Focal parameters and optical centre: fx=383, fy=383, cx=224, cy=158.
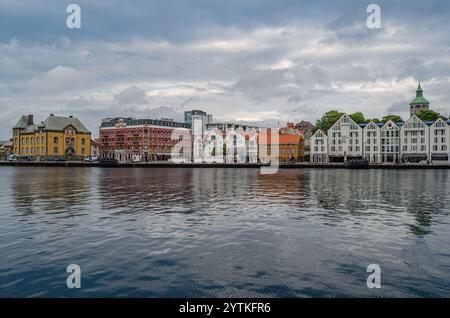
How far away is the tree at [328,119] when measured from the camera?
145375 millimetres

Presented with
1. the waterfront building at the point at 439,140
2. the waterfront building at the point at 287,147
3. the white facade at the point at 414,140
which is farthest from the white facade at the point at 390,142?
the waterfront building at the point at 287,147

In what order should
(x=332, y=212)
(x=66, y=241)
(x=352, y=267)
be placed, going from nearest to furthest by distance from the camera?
(x=352, y=267) < (x=66, y=241) < (x=332, y=212)

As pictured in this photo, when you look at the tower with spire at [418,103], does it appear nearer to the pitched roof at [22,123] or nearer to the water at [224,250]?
the water at [224,250]

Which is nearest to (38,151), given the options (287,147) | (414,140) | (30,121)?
(30,121)

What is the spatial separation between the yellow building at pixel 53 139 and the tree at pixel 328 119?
106 metres

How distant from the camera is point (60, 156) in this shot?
17038 cm

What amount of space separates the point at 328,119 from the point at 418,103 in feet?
175

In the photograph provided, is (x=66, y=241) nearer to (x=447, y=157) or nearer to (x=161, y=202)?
(x=161, y=202)

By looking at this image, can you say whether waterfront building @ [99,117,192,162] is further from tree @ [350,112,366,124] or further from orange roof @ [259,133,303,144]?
tree @ [350,112,366,124]

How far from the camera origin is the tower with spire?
561 feet

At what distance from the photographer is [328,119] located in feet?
483

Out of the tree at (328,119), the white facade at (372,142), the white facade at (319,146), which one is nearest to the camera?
the white facade at (372,142)
